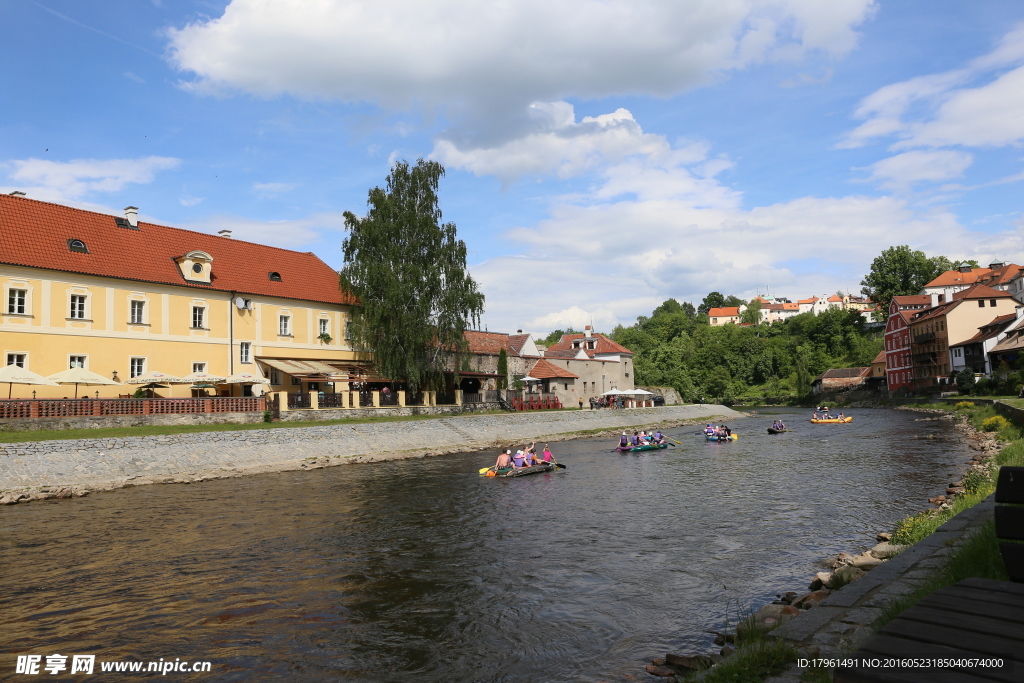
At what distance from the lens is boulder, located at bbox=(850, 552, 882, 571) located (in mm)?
10509

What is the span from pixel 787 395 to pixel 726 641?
11224cm

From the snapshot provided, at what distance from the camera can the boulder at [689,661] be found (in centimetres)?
745

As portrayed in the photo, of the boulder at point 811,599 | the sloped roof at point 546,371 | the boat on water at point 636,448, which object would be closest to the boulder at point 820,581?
the boulder at point 811,599

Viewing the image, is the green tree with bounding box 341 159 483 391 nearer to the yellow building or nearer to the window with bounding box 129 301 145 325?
the yellow building

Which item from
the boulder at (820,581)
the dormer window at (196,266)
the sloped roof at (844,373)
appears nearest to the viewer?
the boulder at (820,581)

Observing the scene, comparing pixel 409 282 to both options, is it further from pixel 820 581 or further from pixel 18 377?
pixel 820 581

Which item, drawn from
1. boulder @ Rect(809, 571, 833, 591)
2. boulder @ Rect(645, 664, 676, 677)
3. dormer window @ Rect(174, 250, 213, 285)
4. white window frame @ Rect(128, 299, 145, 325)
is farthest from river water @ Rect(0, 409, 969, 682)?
dormer window @ Rect(174, 250, 213, 285)

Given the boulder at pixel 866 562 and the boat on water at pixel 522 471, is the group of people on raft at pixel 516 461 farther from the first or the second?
the boulder at pixel 866 562

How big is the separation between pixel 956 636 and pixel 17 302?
42750 millimetres

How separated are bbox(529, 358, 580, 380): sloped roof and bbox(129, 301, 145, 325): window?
38.3m

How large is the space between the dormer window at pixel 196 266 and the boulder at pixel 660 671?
139ft

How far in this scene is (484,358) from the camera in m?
66.4

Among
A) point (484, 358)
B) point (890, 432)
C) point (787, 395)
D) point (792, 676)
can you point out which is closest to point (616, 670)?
point (792, 676)

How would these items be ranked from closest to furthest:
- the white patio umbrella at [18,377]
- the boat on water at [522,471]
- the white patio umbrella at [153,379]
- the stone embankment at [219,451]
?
the stone embankment at [219,451] < the boat on water at [522,471] < the white patio umbrella at [18,377] < the white patio umbrella at [153,379]
